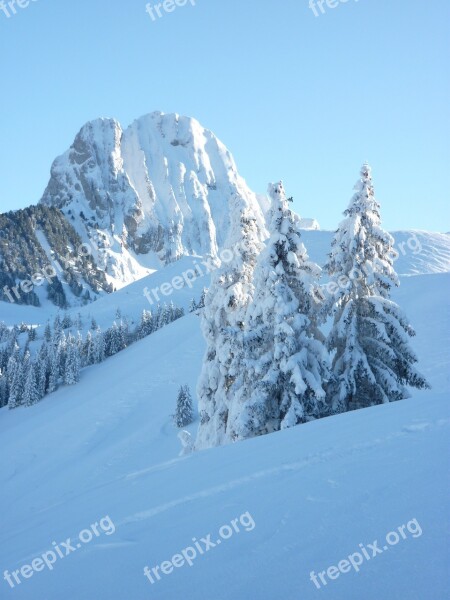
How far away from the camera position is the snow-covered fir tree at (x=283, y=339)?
42.7 ft

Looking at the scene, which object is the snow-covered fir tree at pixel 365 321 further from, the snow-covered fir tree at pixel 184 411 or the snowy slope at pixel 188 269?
the snowy slope at pixel 188 269

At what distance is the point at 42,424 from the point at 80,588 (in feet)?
150

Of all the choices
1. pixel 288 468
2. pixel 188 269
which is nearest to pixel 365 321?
pixel 288 468

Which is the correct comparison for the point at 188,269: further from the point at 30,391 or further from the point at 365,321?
the point at 365,321

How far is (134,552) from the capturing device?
4.26m

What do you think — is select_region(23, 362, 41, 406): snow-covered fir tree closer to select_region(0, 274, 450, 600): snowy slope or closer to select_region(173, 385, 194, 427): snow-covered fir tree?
select_region(173, 385, 194, 427): snow-covered fir tree

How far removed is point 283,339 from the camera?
43.9 feet

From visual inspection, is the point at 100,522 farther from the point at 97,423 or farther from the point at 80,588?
the point at 97,423

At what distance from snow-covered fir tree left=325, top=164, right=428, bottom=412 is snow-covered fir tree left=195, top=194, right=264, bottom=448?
4329mm

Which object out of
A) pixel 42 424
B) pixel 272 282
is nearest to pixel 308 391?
pixel 272 282

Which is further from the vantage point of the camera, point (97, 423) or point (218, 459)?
point (97, 423)

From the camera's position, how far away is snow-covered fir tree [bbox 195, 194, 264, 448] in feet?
56.2

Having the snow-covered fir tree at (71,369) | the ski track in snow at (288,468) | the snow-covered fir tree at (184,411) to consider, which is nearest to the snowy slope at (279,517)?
the ski track in snow at (288,468)

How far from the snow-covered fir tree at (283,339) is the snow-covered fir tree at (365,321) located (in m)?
0.75
